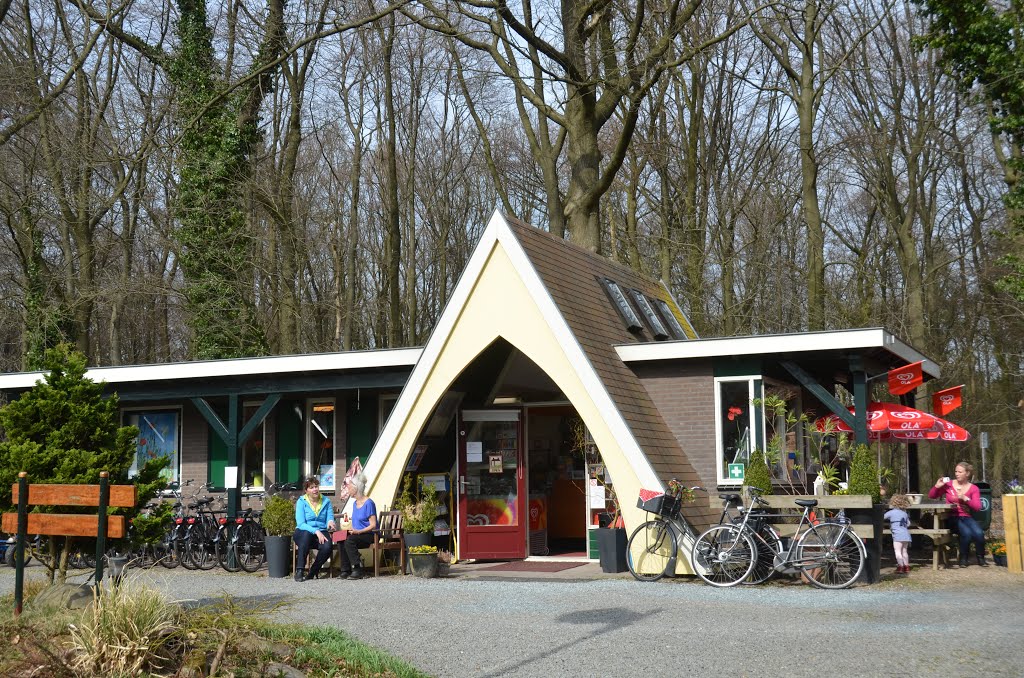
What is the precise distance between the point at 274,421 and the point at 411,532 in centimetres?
462

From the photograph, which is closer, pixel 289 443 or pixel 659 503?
pixel 659 503

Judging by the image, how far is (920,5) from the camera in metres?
20.0

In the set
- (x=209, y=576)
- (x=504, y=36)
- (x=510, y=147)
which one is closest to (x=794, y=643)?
(x=209, y=576)

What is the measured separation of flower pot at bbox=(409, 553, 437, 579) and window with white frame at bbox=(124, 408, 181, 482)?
629 cm

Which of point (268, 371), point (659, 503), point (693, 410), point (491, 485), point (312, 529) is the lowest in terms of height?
point (312, 529)

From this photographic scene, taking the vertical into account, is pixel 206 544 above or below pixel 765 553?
below

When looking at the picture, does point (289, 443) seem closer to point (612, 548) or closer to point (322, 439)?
point (322, 439)

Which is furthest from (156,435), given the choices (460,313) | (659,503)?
(659,503)

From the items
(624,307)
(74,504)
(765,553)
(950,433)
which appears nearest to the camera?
(74,504)

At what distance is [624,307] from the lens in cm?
1639

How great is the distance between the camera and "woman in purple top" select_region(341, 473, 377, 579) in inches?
537

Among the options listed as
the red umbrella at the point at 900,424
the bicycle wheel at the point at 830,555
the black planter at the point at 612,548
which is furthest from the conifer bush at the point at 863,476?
the black planter at the point at 612,548

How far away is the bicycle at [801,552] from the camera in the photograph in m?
12.0

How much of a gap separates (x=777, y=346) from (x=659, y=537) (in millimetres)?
2821
